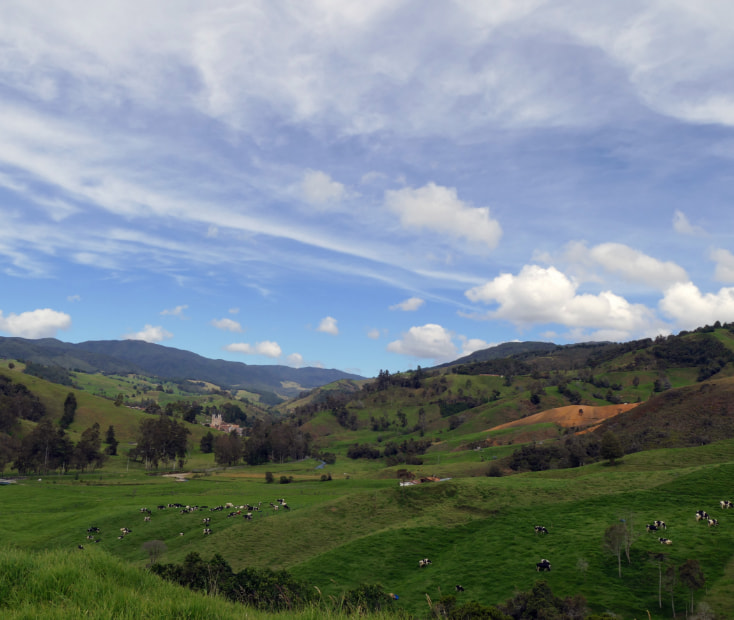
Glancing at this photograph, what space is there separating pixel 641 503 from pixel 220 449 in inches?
6091

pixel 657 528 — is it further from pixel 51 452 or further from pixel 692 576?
pixel 51 452

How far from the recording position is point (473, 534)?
5600 cm

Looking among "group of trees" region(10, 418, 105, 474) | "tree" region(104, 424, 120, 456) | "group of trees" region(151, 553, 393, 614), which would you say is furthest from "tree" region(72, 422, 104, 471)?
"group of trees" region(151, 553, 393, 614)

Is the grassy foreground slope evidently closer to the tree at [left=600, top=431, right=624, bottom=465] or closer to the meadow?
the meadow

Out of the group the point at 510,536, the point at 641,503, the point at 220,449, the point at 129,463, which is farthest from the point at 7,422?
the point at 641,503

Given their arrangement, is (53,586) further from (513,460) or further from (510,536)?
(513,460)

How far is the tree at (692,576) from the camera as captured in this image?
113ft

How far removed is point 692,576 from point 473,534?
25.6 metres

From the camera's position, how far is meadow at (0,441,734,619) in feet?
133

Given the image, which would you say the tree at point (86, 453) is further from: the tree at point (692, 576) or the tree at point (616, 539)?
the tree at point (692, 576)

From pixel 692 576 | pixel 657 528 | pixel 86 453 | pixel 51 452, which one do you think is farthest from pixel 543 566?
pixel 51 452

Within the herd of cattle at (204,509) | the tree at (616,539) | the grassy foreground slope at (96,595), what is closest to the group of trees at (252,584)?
the tree at (616,539)

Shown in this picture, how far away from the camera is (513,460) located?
123938mm

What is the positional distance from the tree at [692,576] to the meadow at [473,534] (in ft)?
3.17
